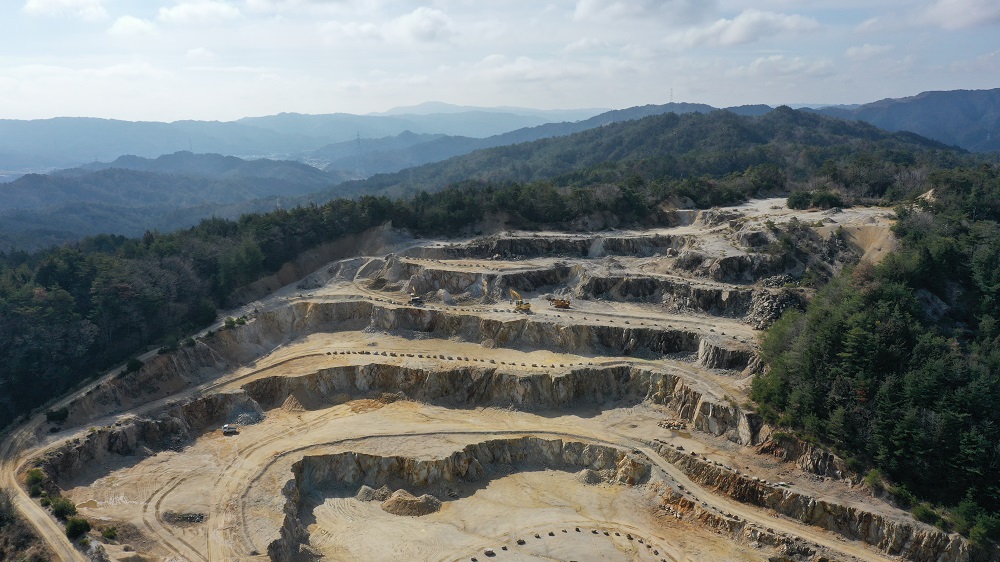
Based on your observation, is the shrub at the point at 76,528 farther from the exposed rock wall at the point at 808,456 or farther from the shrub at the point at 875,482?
the shrub at the point at 875,482

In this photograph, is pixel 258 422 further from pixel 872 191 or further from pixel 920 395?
pixel 872 191

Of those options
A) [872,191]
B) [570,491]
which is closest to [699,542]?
[570,491]

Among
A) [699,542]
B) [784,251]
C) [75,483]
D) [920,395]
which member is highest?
[784,251]

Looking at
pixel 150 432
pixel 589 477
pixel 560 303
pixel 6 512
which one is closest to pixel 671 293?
pixel 560 303

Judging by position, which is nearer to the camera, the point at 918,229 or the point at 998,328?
the point at 998,328

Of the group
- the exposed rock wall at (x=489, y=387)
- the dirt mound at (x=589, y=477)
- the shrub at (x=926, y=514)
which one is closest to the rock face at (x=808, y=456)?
the shrub at (x=926, y=514)

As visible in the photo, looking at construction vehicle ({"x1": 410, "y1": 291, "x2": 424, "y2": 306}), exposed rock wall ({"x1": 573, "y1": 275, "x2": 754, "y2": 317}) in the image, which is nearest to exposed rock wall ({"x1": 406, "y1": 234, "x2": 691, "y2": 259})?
exposed rock wall ({"x1": 573, "y1": 275, "x2": 754, "y2": 317})
